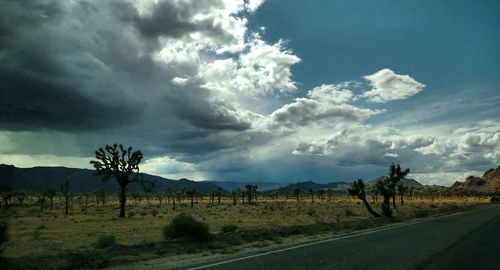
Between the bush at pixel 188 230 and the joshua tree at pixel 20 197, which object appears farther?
the joshua tree at pixel 20 197

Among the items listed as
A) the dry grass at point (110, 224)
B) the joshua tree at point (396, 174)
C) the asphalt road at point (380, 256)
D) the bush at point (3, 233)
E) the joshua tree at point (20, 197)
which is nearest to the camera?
the asphalt road at point (380, 256)

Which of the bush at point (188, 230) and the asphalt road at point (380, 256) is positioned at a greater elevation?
the bush at point (188, 230)

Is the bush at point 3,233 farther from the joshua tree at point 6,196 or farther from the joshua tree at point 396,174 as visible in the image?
the joshua tree at point 396,174

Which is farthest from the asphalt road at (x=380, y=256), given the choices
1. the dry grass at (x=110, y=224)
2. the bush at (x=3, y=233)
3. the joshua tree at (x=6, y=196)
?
the joshua tree at (x=6, y=196)

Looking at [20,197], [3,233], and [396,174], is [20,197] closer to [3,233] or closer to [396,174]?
[396,174]

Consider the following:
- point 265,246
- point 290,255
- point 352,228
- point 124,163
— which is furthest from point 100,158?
point 290,255

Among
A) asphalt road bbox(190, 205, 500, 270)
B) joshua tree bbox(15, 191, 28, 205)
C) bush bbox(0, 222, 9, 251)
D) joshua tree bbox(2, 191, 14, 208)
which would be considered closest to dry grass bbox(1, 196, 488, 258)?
joshua tree bbox(2, 191, 14, 208)

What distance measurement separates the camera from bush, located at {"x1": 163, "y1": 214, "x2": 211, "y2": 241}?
59.0 ft

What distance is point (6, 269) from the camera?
10.6 m

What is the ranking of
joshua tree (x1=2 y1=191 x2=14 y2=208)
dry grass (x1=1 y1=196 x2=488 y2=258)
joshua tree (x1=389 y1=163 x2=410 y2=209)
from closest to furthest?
dry grass (x1=1 y1=196 x2=488 y2=258) < joshua tree (x1=2 y1=191 x2=14 y2=208) < joshua tree (x1=389 y1=163 x2=410 y2=209)

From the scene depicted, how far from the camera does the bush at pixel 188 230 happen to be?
17984 millimetres

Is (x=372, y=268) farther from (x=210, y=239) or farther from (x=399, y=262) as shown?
(x=210, y=239)

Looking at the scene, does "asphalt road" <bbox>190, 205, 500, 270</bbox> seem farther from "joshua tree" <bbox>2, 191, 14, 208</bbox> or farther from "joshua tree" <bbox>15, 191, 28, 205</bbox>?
"joshua tree" <bbox>15, 191, 28, 205</bbox>

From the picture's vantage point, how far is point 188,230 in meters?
18.8
